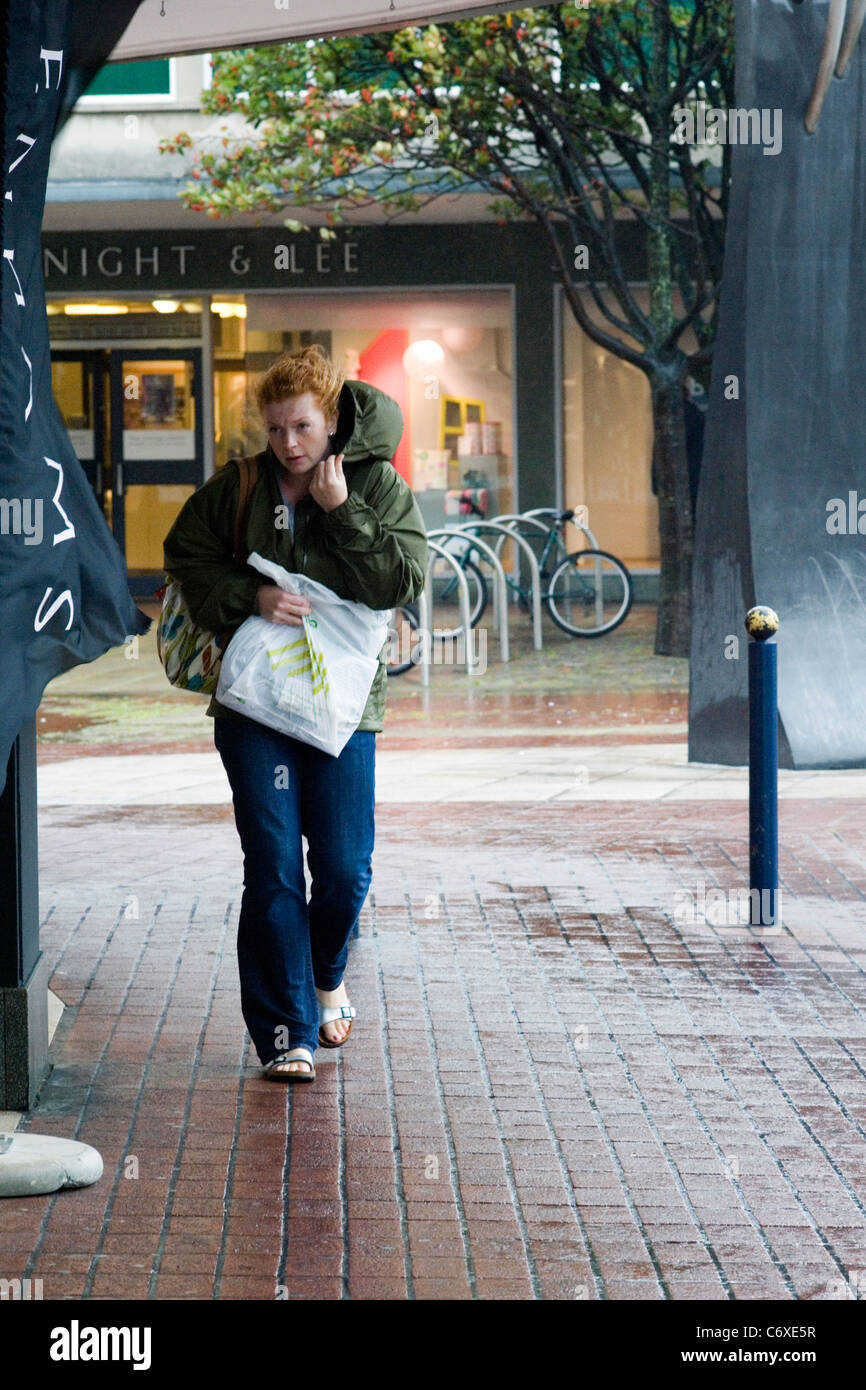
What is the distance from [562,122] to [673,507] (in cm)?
335

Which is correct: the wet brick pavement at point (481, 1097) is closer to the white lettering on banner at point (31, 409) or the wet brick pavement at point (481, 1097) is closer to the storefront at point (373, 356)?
the white lettering on banner at point (31, 409)

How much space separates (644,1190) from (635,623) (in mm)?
15421

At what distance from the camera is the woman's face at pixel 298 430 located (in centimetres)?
486

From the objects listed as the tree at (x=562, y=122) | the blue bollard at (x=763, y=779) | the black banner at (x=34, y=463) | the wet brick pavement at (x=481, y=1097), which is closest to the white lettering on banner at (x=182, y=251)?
the tree at (x=562, y=122)

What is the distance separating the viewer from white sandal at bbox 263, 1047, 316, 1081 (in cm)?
505

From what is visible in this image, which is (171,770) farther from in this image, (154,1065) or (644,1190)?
(644,1190)

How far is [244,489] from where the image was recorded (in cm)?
503

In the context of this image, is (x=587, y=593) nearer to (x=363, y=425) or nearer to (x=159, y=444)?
(x=159, y=444)

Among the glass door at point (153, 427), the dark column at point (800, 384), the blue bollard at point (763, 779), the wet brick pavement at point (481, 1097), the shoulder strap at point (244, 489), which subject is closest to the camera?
the wet brick pavement at point (481, 1097)

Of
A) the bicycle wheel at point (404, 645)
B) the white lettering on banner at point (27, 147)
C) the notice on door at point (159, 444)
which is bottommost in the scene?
the bicycle wheel at point (404, 645)

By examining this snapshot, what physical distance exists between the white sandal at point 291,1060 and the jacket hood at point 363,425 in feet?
5.23

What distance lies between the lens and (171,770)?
430 inches

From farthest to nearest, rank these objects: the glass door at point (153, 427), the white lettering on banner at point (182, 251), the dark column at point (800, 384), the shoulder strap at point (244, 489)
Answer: the glass door at point (153, 427)
the white lettering on banner at point (182, 251)
the dark column at point (800, 384)
the shoulder strap at point (244, 489)

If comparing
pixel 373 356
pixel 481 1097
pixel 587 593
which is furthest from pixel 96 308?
pixel 481 1097
